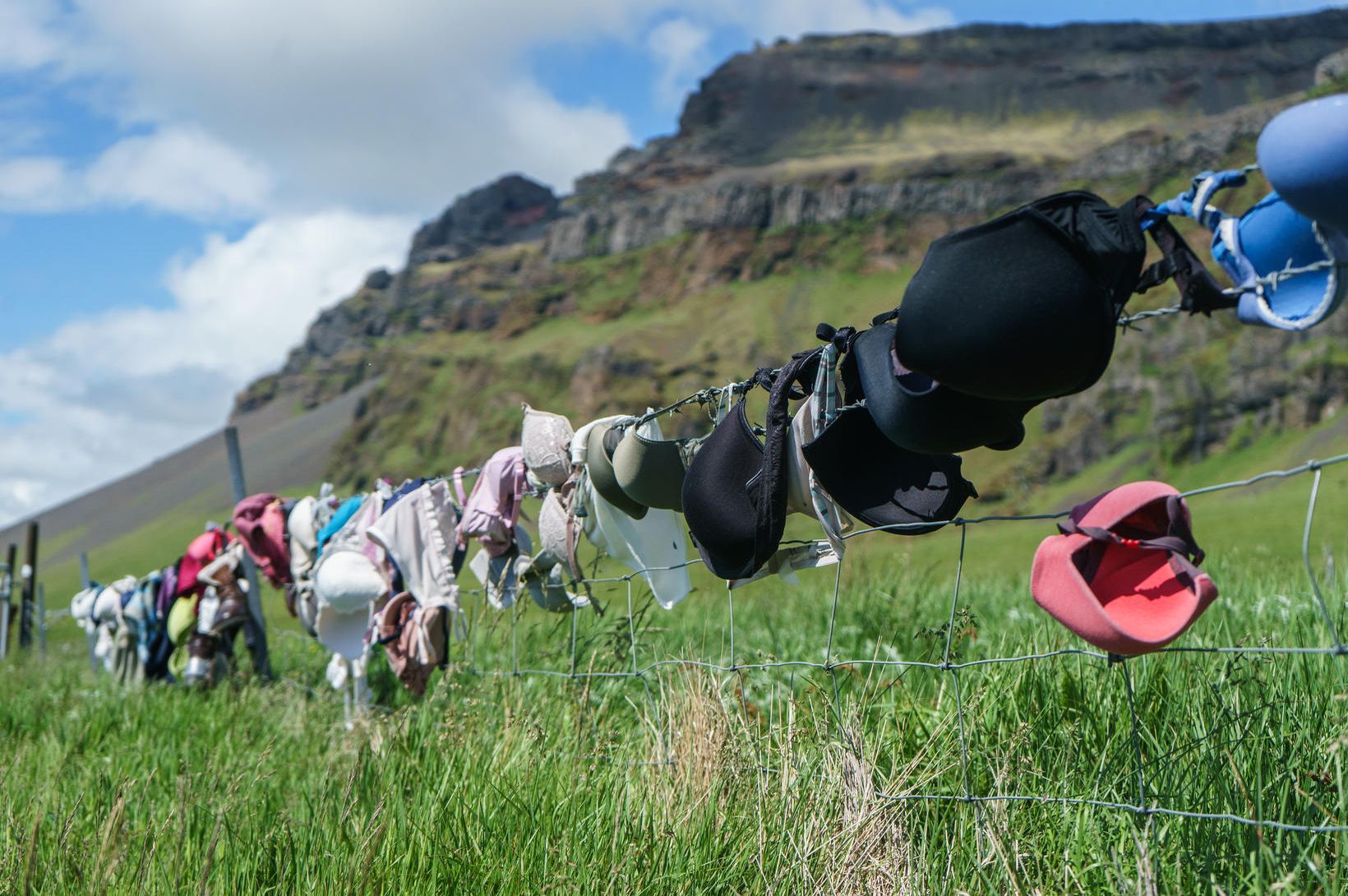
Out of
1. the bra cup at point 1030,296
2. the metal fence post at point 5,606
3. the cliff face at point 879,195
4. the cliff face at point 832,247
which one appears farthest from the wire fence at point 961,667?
the cliff face at point 879,195

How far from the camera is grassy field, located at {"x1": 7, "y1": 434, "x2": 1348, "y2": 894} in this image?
216 cm

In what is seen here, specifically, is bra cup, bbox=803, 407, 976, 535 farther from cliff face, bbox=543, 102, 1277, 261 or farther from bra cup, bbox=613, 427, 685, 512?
cliff face, bbox=543, 102, 1277, 261

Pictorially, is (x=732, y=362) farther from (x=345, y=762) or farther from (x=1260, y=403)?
(x=345, y=762)

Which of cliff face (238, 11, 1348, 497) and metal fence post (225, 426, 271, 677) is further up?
cliff face (238, 11, 1348, 497)

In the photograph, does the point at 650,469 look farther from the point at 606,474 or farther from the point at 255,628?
the point at 255,628

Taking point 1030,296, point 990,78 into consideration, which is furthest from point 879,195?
point 1030,296

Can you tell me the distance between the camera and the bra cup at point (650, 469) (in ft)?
9.23

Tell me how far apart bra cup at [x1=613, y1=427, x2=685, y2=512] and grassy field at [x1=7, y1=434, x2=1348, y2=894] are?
0.41m

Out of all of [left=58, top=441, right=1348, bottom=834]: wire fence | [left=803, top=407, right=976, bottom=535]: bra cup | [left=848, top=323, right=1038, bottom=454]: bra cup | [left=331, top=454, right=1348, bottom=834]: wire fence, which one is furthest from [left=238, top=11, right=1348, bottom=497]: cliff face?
[left=848, top=323, right=1038, bottom=454]: bra cup

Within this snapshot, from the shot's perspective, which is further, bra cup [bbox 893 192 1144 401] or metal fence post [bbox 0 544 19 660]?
metal fence post [bbox 0 544 19 660]

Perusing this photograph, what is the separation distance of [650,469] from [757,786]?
0.80m

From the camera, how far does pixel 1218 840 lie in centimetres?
208

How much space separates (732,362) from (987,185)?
46.7 m

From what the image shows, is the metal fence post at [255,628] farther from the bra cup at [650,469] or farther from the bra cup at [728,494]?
the bra cup at [728,494]
